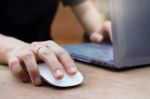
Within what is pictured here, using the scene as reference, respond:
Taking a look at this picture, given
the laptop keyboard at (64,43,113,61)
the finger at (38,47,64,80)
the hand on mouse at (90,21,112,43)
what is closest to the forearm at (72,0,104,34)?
the hand on mouse at (90,21,112,43)

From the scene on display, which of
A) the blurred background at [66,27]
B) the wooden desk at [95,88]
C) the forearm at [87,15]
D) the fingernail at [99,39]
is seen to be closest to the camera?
Result: the wooden desk at [95,88]

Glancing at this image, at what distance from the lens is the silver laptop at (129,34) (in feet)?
2.14

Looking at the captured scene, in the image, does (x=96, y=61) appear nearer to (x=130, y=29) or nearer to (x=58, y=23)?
(x=130, y=29)

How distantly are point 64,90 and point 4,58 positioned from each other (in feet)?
0.72

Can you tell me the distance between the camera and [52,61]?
607 millimetres

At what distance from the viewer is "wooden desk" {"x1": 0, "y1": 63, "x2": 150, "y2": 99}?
544mm

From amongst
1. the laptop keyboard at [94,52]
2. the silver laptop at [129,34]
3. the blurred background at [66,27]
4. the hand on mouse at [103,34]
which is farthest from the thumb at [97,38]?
the blurred background at [66,27]

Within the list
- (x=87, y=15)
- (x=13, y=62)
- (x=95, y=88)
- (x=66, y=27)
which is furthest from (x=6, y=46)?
(x=66, y=27)

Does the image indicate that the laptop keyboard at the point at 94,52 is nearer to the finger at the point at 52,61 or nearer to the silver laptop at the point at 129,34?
the silver laptop at the point at 129,34

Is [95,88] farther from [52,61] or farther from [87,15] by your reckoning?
[87,15]

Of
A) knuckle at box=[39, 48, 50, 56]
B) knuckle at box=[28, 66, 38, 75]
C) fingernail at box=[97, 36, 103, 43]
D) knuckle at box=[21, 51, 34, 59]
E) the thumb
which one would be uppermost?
knuckle at box=[21, 51, 34, 59]

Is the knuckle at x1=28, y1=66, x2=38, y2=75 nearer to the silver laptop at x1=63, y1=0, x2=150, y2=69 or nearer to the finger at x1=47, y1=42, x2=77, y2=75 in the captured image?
the finger at x1=47, y1=42, x2=77, y2=75

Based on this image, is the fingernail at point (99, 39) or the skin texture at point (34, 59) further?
the fingernail at point (99, 39)

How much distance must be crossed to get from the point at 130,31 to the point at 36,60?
0.20 m
